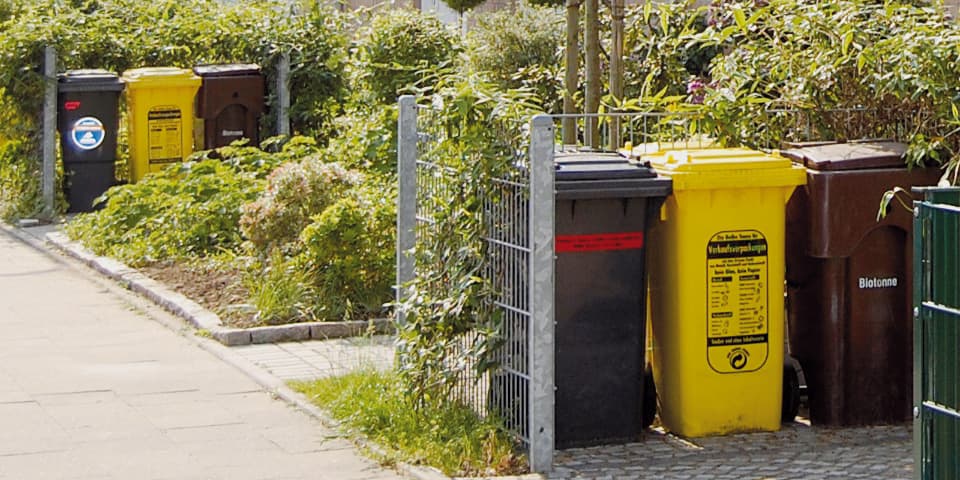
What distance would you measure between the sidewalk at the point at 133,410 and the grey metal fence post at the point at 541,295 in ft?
2.27

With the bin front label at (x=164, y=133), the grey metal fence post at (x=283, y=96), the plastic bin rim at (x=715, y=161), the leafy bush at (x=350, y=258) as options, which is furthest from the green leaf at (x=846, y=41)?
the bin front label at (x=164, y=133)

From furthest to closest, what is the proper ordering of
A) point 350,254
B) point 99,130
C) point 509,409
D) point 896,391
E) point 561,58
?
point 99,130 < point 561,58 < point 350,254 < point 896,391 < point 509,409

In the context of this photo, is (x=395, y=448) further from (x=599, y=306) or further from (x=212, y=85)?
(x=212, y=85)

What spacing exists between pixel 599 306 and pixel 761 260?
813mm

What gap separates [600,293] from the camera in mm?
6980

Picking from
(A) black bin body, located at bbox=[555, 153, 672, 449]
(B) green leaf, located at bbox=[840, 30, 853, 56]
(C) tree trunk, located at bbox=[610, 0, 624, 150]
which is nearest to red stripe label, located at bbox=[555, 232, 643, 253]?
(A) black bin body, located at bbox=[555, 153, 672, 449]

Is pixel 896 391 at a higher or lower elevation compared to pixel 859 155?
lower

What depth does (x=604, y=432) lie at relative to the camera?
23.4 feet

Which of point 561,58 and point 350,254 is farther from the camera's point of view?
point 561,58

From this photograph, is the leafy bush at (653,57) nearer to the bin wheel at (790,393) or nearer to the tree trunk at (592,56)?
the tree trunk at (592,56)

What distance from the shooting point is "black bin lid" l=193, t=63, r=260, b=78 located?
14922 millimetres

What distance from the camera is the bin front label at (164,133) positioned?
581 inches

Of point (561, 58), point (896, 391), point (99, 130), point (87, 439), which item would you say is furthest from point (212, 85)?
point (896, 391)

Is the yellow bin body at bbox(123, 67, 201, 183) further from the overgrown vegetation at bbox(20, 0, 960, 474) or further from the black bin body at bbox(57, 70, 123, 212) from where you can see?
the overgrown vegetation at bbox(20, 0, 960, 474)
